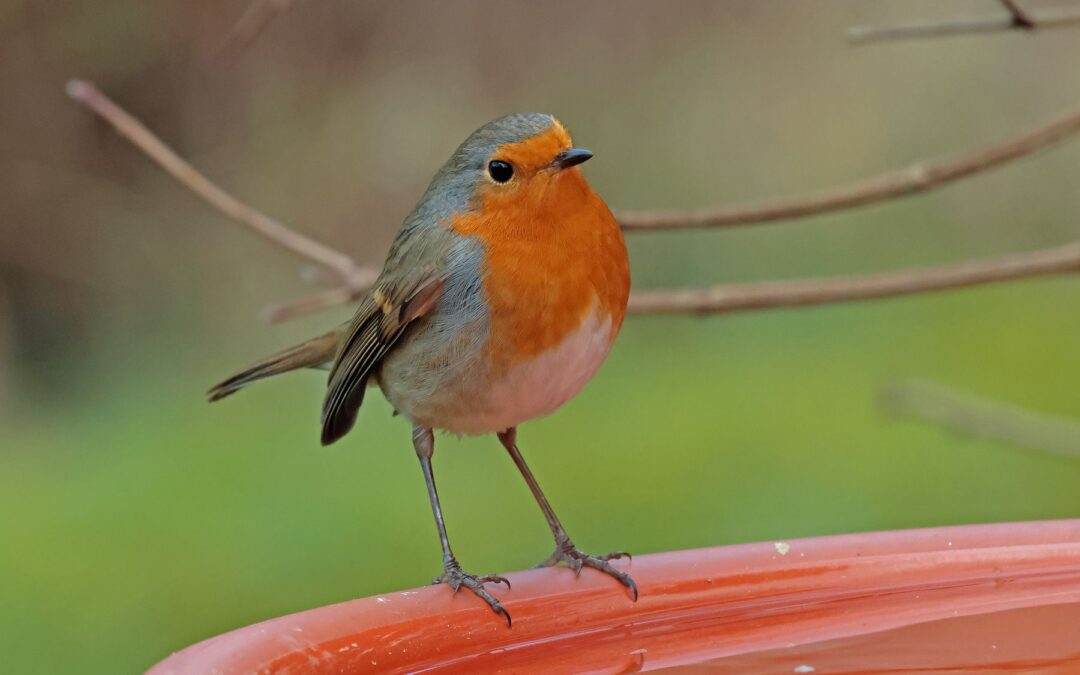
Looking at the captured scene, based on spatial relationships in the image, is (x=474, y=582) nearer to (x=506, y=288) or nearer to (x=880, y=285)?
(x=506, y=288)

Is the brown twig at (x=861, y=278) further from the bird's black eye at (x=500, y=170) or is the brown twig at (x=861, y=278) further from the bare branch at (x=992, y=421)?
the bare branch at (x=992, y=421)

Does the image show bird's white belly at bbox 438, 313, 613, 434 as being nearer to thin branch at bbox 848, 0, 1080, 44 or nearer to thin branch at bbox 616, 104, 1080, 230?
thin branch at bbox 616, 104, 1080, 230

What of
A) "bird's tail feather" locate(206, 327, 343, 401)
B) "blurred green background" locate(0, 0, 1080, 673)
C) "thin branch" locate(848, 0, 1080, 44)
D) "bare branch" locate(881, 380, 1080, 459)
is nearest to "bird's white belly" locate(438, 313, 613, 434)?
"bird's tail feather" locate(206, 327, 343, 401)

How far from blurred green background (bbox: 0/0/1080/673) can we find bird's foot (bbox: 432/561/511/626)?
6.64 ft

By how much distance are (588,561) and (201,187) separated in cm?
87

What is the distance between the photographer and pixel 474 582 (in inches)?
73.9

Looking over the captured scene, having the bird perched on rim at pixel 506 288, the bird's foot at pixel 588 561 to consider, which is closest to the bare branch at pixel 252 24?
the bird perched on rim at pixel 506 288

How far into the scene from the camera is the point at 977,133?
6.25 meters

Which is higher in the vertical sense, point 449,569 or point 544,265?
point 544,265

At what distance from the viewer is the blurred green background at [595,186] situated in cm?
441

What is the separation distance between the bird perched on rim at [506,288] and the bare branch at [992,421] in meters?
1.13

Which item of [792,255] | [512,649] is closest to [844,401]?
[792,255]

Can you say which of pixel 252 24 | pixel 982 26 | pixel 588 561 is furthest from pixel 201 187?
pixel 982 26

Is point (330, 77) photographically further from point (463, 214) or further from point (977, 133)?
point (463, 214)
